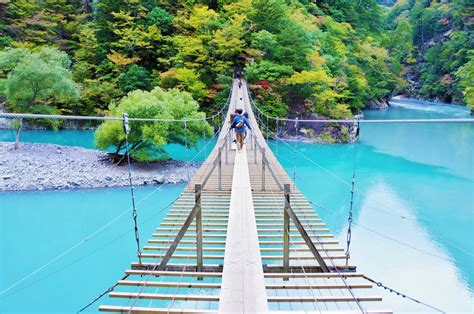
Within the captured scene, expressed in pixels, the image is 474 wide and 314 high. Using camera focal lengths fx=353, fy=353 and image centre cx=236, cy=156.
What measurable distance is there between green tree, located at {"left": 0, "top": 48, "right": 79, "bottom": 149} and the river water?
384cm

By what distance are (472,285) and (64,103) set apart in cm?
1406

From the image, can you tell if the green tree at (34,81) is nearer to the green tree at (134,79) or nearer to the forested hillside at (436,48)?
the green tree at (134,79)

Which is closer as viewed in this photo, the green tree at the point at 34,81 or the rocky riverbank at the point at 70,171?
the rocky riverbank at the point at 70,171

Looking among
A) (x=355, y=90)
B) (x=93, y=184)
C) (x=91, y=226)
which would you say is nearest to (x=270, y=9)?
(x=355, y=90)

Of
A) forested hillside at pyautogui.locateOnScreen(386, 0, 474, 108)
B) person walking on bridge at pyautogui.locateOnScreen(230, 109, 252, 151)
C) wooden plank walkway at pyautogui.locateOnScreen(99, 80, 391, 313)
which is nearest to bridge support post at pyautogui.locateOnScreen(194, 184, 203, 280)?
wooden plank walkway at pyautogui.locateOnScreen(99, 80, 391, 313)

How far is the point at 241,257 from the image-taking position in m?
1.65

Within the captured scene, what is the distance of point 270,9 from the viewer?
42.9 ft

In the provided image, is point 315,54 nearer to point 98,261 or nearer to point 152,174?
point 152,174


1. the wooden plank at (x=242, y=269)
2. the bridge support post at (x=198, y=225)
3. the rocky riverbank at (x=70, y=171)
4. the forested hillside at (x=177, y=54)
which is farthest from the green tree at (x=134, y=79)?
the wooden plank at (x=242, y=269)

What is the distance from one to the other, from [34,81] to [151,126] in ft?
15.1

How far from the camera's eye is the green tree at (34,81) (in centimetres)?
1022

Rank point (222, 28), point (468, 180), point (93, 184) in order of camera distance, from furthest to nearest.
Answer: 1. point (222, 28)
2. point (468, 180)
3. point (93, 184)

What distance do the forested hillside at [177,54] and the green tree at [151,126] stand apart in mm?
2795

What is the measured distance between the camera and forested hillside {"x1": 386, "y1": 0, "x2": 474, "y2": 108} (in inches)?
807
